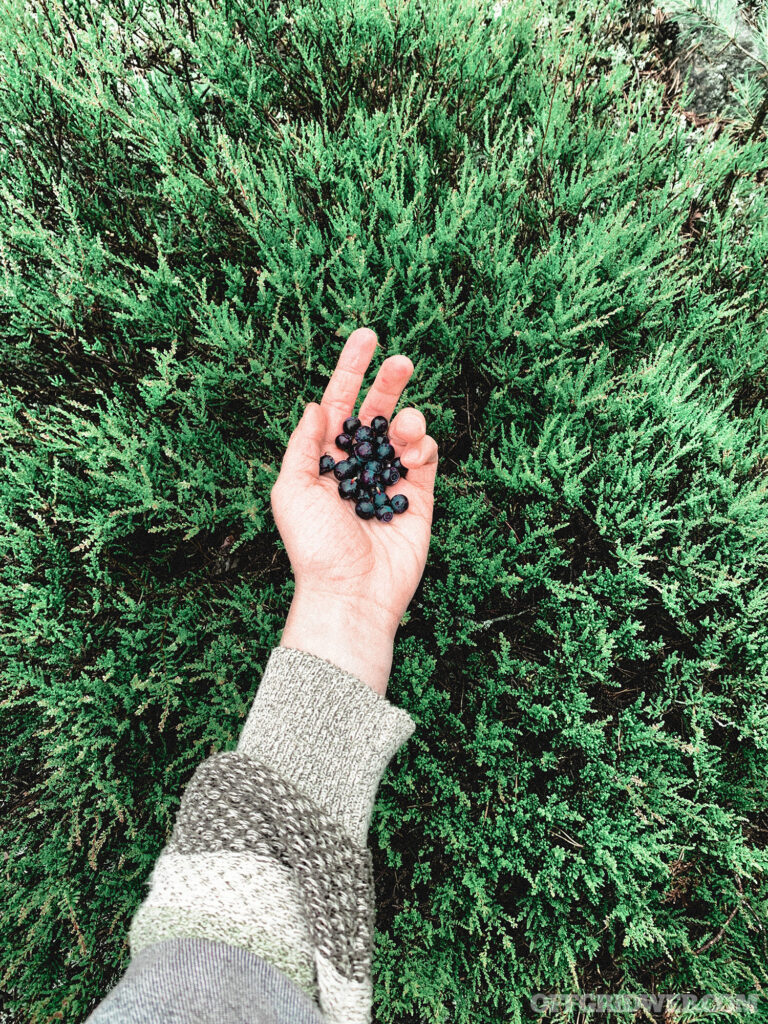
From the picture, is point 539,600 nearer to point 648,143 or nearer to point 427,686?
point 427,686

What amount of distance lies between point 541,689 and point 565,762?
324mm

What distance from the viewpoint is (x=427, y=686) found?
2.35 meters

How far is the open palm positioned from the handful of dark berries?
0.04 metres

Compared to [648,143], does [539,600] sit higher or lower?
lower

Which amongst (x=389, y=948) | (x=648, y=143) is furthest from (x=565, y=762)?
(x=648, y=143)

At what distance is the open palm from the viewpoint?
1.92 meters

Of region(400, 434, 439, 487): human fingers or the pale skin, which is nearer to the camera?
the pale skin

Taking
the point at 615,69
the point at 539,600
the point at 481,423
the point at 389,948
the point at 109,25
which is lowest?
the point at 389,948

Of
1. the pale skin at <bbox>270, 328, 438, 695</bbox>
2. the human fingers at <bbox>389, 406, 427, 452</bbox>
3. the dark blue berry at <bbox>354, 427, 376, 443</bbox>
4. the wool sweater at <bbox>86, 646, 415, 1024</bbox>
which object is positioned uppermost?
the human fingers at <bbox>389, 406, 427, 452</bbox>

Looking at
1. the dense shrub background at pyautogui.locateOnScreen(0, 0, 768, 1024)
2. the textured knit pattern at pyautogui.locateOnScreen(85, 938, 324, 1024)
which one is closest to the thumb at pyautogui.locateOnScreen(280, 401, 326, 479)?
the dense shrub background at pyautogui.locateOnScreen(0, 0, 768, 1024)

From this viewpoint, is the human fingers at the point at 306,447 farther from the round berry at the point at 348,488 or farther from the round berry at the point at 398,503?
the round berry at the point at 398,503

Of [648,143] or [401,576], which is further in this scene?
[648,143]

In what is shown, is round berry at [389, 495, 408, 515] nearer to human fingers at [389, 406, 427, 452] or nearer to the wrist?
human fingers at [389, 406, 427, 452]

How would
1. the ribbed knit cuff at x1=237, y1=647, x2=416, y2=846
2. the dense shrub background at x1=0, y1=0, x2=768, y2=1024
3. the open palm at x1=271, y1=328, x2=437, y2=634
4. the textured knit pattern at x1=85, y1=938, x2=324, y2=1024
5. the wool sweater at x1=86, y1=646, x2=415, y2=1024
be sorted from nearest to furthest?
the textured knit pattern at x1=85, y1=938, x2=324, y2=1024
the wool sweater at x1=86, y1=646, x2=415, y2=1024
the ribbed knit cuff at x1=237, y1=647, x2=416, y2=846
the open palm at x1=271, y1=328, x2=437, y2=634
the dense shrub background at x1=0, y1=0, x2=768, y2=1024
